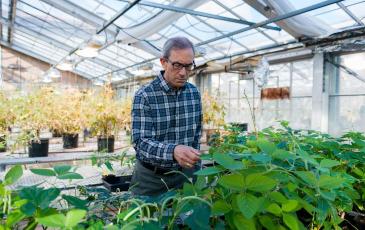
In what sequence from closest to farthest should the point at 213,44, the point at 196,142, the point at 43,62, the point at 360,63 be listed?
1. the point at 196,142
2. the point at 360,63
3. the point at 213,44
4. the point at 43,62

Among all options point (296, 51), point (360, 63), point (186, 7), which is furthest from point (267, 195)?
point (296, 51)

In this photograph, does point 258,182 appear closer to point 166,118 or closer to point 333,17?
point 166,118

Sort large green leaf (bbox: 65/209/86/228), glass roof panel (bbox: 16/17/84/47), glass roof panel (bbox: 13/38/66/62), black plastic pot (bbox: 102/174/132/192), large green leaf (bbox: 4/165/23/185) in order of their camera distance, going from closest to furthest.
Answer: large green leaf (bbox: 65/209/86/228)
large green leaf (bbox: 4/165/23/185)
black plastic pot (bbox: 102/174/132/192)
glass roof panel (bbox: 16/17/84/47)
glass roof panel (bbox: 13/38/66/62)

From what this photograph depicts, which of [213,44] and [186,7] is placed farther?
[213,44]

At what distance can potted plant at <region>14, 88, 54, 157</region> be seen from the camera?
4449mm

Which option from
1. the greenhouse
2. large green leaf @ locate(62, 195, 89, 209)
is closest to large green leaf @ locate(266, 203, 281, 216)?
the greenhouse

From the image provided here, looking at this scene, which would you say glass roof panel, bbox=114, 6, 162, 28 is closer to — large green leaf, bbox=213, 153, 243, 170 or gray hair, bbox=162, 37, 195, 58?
gray hair, bbox=162, 37, 195, 58

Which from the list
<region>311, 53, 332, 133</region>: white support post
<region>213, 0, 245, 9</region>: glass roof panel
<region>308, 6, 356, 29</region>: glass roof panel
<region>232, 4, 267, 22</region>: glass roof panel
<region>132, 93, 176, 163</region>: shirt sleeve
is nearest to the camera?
<region>132, 93, 176, 163</region>: shirt sleeve

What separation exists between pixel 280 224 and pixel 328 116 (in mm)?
6645

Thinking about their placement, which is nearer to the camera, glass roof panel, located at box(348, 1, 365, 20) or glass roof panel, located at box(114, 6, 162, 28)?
glass roof panel, located at box(348, 1, 365, 20)

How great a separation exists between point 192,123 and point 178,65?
1.39ft

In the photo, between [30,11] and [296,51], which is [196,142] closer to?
[296,51]

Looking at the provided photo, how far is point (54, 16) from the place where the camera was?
376 inches

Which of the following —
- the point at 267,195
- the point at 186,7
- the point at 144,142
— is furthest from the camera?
the point at 186,7
